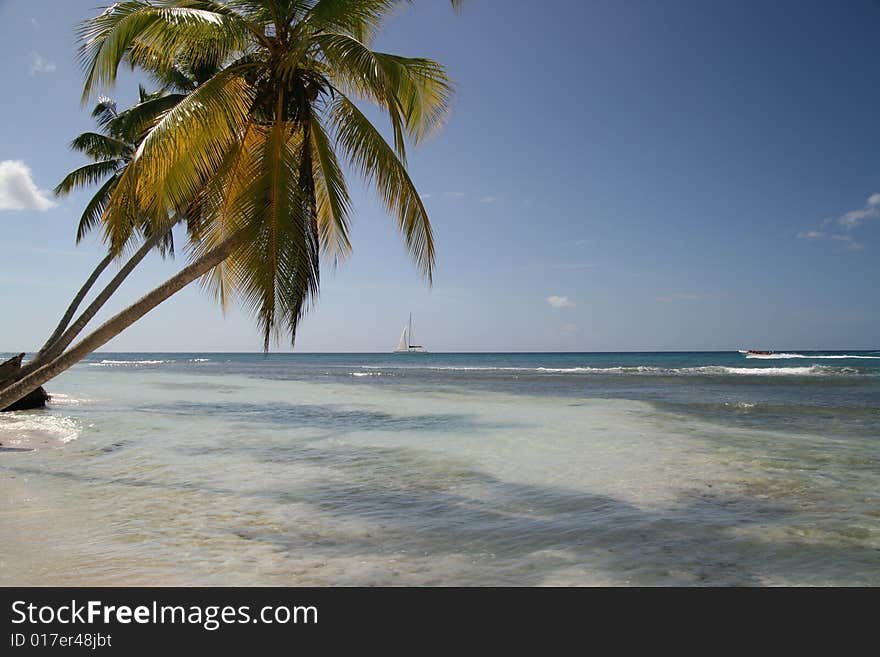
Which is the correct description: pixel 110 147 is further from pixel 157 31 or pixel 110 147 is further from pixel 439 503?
pixel 439 503

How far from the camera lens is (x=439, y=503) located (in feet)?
16.7

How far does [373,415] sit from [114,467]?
21.7 ft

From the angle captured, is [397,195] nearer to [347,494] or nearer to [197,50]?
[197,50]

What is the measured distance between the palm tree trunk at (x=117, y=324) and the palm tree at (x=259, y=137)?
0.05ft

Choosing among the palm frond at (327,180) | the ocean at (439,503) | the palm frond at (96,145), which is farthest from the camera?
the palm frond at (96,145)

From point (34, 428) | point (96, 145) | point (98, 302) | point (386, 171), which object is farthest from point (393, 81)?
point (96, 145)

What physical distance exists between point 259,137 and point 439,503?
16.3 feet

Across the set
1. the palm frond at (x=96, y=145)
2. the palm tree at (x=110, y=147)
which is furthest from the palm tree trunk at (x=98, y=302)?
the palm frond at (x=96, y=145)

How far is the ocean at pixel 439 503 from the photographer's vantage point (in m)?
3.45

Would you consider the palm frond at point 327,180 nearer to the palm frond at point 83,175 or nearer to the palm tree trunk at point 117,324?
the palm tree trunk at point 117,324

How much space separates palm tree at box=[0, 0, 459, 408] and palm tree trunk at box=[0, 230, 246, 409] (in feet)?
0.05

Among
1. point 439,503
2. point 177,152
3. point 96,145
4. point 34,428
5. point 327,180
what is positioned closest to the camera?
point 439,503
